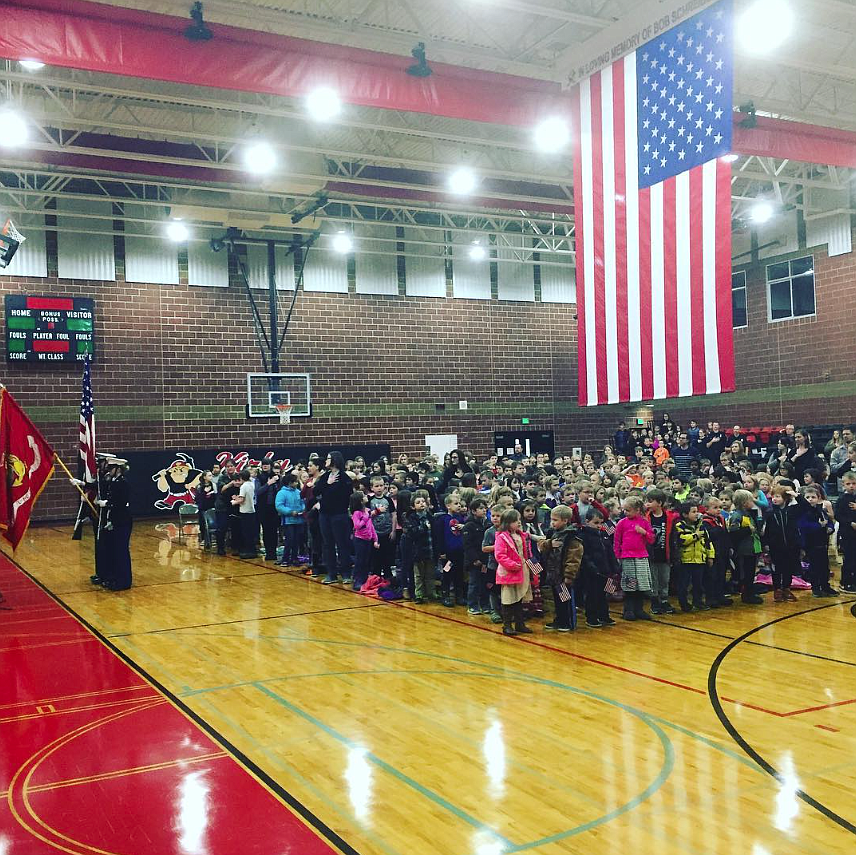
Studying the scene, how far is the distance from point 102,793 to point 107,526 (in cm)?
726

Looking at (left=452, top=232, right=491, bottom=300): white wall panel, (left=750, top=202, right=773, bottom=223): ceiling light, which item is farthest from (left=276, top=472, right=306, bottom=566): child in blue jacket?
(left=452, top=232, right=491, bottom=300): white wall panel

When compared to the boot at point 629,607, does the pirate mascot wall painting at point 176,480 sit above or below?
above

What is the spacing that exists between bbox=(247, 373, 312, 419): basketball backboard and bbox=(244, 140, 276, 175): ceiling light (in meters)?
8.51

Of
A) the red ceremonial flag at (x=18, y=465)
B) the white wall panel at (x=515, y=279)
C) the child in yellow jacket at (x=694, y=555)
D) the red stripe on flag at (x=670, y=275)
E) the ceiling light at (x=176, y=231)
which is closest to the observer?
the child in yellow jacket at (x=694, y=555)

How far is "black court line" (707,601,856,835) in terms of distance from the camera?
4.43 m

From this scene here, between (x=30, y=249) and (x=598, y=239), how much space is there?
55.7ft

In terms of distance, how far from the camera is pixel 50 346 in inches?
877

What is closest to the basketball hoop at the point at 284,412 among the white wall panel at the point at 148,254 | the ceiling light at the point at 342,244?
the white wall panel at the point at 148,254

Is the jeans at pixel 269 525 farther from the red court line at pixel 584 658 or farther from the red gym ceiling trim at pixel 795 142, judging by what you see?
the red gym ceiling trim at pixel 795 142

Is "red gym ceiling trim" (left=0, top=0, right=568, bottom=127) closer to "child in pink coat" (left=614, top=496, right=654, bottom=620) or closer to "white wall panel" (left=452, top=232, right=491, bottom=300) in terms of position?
"child in pink coat" (left=614, top=496, right=654, bottom=620)

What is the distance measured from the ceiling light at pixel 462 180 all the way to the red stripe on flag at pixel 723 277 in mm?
9508

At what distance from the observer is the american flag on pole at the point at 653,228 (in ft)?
31.6

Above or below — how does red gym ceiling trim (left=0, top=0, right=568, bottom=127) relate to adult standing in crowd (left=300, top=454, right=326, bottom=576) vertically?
above

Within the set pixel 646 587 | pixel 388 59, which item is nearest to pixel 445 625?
pixel 646 587
